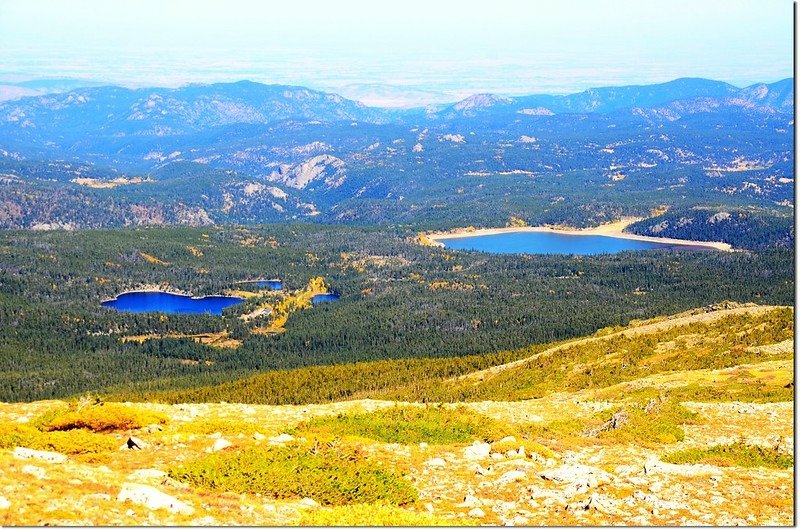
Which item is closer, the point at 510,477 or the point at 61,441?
the point at 510,477

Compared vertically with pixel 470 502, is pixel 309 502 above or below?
above

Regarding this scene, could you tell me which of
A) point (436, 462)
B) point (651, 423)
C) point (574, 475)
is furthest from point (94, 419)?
point (651, 423)

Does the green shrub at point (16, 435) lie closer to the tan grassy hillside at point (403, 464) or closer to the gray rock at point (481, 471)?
the tan grassy hillside at point (403, 464)

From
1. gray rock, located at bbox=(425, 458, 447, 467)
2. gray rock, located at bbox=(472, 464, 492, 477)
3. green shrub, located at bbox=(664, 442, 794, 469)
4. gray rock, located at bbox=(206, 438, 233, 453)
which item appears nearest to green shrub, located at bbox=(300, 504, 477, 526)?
gray rock, located at bbox=(472, 464, 492, 477)

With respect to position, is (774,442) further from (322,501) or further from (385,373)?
(385,373)

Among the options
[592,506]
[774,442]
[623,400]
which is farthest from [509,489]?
[623,400]

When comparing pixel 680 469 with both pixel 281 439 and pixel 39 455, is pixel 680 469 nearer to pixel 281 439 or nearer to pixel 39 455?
pixel 281 439
